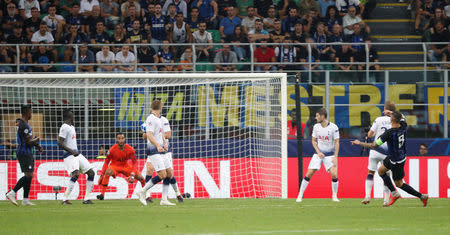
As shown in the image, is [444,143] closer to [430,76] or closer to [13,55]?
[430,76]

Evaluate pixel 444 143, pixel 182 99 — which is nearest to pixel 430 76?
pixel 444 143

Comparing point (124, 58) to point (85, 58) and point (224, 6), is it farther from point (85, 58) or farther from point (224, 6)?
point (224, 6)

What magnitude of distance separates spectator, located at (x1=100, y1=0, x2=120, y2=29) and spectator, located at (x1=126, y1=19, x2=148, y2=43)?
0.90 meters

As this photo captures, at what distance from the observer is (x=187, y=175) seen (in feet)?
58.4

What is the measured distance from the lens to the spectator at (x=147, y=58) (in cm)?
1961

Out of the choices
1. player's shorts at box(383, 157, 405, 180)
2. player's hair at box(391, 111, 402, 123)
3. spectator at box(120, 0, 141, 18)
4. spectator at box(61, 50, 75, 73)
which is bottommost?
player's shorts at box(383, 157, 405, 180)

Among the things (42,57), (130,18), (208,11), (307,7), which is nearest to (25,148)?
(42,57)

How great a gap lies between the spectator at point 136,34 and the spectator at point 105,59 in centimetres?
117

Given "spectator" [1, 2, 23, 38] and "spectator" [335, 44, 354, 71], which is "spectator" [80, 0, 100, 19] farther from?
"spectator" [335, 44, 354, 71]

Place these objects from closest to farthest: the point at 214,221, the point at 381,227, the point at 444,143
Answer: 1. the point at 381,227
2. the point at 214,221
3. the point at 444,143

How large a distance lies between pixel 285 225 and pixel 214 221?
1.12 m

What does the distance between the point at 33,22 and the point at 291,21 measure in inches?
294

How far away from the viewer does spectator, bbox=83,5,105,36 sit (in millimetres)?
21172

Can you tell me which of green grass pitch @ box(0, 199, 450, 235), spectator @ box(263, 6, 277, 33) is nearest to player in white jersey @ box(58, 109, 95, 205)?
green grass pitch @ box(0, 199, 450, 235)
